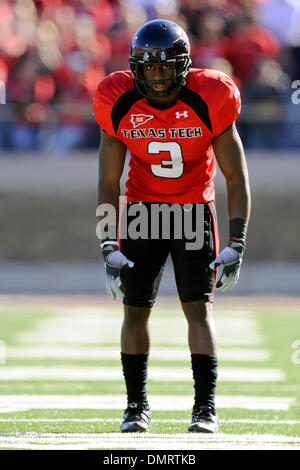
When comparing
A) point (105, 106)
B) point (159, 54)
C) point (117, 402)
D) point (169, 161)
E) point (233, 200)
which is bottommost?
point (117, 402)

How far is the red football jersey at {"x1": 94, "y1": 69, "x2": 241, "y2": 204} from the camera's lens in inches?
187

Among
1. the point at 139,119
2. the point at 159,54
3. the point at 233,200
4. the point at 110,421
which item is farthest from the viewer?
the point at 110,421

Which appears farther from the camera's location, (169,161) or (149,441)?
(169,161)

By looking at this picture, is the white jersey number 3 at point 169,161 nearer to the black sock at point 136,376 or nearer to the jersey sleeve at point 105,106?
the jersey sleeve at point 105,106

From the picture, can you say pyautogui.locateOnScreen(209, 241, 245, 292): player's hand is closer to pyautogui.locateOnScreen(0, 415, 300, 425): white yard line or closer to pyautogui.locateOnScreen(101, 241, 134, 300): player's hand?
pyautogui.locateOnScreen(101, 241, 134, 300): player's hand

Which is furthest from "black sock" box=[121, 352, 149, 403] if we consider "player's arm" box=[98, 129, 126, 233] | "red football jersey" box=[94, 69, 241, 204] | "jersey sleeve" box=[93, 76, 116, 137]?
"jersey sleeve" box=[93, 76, 116, 137]

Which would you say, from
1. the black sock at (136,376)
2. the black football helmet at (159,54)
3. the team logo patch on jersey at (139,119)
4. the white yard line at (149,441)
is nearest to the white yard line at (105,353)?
the black sock at (136,376)

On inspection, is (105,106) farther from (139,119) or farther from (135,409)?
(135,409)

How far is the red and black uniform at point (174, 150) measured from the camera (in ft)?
15.6

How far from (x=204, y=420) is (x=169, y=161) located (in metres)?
1.19

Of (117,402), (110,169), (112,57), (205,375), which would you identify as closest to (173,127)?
(110,169)

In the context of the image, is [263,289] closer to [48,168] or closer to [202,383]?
[48,168]

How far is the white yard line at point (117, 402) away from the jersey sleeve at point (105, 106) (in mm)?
1566

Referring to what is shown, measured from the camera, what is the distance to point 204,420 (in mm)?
4707
